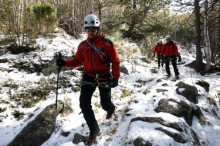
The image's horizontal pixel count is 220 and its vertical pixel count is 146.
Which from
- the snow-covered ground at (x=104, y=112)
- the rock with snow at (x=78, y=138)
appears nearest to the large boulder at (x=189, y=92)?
the snow-covered ground at (x=104, y=112)

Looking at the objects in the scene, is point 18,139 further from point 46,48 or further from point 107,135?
point 46,48

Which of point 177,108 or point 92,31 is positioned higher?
point 92,31

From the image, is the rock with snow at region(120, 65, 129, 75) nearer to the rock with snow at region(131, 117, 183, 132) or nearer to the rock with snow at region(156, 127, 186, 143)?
the rock with snow at region(131, 117, 183, 132)

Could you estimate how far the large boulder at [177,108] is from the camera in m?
4.65

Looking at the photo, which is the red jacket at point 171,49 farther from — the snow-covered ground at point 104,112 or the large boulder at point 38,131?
the large boulder at point 38,131

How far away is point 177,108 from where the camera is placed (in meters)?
4.77

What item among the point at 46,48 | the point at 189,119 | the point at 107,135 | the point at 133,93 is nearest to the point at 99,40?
the point at 107,135

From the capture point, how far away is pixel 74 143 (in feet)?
12.7

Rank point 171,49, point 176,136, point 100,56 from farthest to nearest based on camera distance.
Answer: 1. point 171,49
2. point 100,56
3. point 176,136

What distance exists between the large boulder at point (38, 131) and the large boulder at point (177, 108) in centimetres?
268

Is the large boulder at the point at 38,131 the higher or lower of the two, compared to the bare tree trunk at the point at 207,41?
lower

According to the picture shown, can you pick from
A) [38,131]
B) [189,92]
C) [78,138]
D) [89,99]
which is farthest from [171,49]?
[38,131]

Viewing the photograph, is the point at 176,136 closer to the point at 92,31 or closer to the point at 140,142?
the point at 140,142

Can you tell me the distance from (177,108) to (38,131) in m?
3.41
